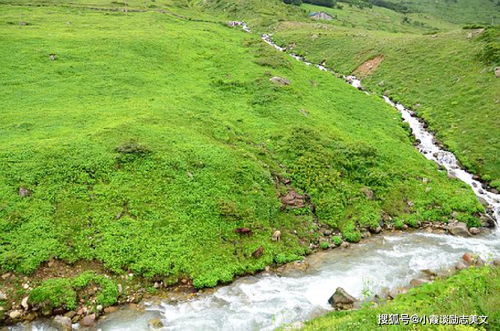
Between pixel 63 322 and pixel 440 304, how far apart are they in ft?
56.6

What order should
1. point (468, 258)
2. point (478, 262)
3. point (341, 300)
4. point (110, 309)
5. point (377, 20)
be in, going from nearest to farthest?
point (110, 309)
point (341, 300)
point (478, 262)
point (468, 258)
point (377, 20)

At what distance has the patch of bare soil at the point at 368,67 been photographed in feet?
214

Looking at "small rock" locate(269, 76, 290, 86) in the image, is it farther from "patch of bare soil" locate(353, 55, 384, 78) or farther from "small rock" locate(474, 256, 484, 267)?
"small rock" locate(474, 256, 484, 267)

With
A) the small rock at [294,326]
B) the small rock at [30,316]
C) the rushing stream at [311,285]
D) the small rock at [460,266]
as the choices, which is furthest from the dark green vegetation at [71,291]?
the small rock at [460,266]

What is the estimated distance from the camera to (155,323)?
1755 cm

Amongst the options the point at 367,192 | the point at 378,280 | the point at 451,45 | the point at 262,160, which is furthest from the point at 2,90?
the point at 451,45

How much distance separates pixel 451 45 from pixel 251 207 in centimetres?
5609

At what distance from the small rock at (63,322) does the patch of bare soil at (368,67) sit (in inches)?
2382

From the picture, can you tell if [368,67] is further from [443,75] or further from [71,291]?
[71,291]

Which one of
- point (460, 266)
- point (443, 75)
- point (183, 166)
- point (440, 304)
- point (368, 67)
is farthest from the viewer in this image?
point (368, 67)

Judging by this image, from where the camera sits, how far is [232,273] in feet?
68.9

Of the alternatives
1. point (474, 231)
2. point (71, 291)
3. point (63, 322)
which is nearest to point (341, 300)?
point (63, 322)

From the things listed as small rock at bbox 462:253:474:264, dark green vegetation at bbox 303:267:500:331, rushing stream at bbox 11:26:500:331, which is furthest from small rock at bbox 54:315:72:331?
small rock at bbox 462:253:474:264

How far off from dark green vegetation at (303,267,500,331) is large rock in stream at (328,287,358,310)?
41.5 inches
